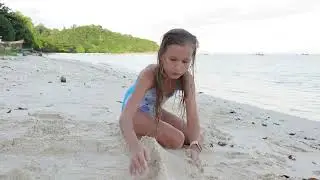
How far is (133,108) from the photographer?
2713mm

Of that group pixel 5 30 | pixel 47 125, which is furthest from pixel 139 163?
pixel 5 30

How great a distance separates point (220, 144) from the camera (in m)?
3.40

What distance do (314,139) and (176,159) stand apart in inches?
103

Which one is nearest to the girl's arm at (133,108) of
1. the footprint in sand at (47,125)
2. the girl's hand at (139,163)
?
the girl's hand at (139,163)

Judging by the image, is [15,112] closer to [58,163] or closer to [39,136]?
[39,136]

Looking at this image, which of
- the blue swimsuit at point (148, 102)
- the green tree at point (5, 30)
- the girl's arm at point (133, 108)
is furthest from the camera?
the green tree at point (5, 30)

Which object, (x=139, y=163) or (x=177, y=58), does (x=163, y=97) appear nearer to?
(x=177, y=58)

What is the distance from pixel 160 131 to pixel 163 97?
0.26 m

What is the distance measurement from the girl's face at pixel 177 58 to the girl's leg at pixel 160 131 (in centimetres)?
54

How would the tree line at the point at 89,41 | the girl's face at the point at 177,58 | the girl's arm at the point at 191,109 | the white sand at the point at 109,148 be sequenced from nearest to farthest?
the white sand at the point at 109,148 → the girl's face at the point at 177,58 → the girl's arm at the point at 191,109 → the tree line at the point at 89,41

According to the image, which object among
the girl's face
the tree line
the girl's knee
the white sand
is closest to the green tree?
the tree line

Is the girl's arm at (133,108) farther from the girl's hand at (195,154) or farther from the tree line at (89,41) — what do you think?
the tree line at (89,41)

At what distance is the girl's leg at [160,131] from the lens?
303 centimetres

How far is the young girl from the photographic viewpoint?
2.60m
